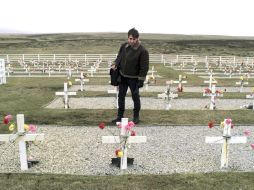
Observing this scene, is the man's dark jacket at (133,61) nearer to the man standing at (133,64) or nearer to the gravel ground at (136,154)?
the man standing at (133,64)

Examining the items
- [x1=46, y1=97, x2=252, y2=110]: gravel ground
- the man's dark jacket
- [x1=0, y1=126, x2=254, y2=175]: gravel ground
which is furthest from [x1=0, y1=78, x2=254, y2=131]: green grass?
the man's dark jacket

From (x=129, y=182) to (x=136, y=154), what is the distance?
1.44m

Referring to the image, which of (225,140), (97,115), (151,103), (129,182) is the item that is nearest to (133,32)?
(225,140)

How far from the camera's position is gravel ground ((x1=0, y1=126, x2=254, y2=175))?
19.3 ft

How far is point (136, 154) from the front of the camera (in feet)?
21.7

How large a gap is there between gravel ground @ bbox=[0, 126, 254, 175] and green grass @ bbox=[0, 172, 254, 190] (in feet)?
1.05

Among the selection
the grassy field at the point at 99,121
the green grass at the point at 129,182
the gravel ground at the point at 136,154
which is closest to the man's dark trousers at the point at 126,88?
the gravel ground at the point at 136,154

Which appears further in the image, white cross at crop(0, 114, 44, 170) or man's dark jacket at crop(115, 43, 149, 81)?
man's dark jacket at crop(115, 43, 149, 81)

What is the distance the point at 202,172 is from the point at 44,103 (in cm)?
778

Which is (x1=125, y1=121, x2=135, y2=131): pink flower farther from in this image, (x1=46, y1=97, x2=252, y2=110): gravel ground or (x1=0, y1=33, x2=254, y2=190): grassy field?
(x1=46, y1=97, x2=252, y2=110): gravel ground

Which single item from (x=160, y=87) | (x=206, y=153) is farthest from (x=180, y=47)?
(x=206, y=153)

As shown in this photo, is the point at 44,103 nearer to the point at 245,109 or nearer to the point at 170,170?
the point at 245,109

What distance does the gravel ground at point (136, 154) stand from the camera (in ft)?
19.3

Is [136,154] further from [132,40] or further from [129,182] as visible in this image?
[132,40]
